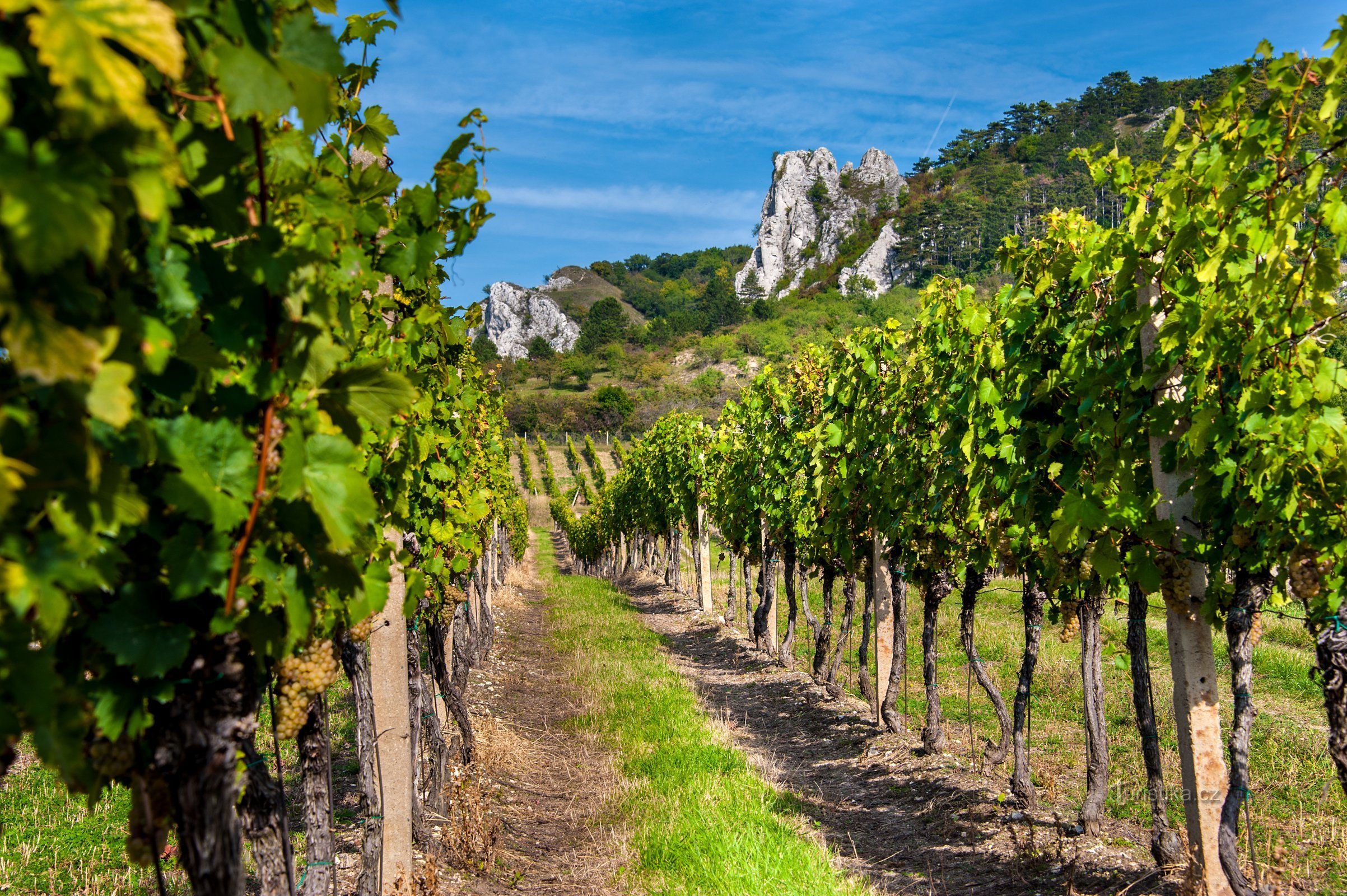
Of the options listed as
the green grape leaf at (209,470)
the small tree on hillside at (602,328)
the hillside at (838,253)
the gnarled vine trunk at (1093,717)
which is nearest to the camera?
the green grape leaf at (209,470)

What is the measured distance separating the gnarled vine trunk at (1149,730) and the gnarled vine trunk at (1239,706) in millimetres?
745

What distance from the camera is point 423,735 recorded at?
19.4 feet

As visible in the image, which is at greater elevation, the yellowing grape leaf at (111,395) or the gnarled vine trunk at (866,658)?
the yellowing grape leaf at (111,395)

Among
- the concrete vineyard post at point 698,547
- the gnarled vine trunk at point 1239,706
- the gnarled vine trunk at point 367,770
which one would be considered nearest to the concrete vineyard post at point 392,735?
the gnarled vine trunk at point 367,770

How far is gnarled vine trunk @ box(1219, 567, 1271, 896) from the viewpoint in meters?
3.42

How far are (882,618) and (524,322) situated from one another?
13557 cm

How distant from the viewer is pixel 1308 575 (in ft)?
10.0

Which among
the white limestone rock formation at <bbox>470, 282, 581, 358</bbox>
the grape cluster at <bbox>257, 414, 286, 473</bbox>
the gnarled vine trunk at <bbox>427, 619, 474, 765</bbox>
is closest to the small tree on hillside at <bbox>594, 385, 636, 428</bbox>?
the white limestone rock formation at <bbox>470, 282, 581, 358</bbox>

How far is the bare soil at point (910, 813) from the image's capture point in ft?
16.0

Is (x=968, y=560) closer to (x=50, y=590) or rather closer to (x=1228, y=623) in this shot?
(x=1228, y=623)

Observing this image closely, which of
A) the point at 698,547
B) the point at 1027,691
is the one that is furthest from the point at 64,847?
the point at 698,547

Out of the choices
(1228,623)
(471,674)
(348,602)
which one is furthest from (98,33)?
(471,674)

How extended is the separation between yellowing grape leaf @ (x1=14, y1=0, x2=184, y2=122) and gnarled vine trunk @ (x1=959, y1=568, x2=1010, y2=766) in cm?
645

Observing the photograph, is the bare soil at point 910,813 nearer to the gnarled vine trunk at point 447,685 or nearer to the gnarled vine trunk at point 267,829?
the gnarled vine trunk at point 447,685
